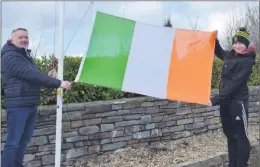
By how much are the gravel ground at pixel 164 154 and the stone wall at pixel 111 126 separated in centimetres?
10

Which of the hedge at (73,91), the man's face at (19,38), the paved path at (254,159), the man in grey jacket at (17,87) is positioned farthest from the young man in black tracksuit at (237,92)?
the man's face at (19,38)

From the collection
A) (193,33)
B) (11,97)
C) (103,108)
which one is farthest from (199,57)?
(11,97)

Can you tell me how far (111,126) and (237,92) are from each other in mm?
1827

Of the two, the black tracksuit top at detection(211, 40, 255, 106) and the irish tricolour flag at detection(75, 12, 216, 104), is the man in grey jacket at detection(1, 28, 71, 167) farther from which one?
the black tracksuit top at detection(211, 40, 255, 106)

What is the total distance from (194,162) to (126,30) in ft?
7.04

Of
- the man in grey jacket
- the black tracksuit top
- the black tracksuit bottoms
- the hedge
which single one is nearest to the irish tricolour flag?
the black tracksuit top

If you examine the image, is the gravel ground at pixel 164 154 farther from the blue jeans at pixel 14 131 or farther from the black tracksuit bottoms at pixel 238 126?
the blue jeans at pixel 14 131

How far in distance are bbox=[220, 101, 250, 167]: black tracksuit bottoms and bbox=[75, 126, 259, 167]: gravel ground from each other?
82 centimetres

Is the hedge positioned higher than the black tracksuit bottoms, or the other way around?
the hedge

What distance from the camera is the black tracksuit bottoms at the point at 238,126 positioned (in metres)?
4.84

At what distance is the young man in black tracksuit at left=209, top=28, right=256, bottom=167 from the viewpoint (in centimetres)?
475

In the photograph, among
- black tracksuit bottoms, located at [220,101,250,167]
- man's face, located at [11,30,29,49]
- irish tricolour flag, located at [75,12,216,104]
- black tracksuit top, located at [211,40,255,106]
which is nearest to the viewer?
man's face, located at [11,30,29,49]

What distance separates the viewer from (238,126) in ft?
16.1

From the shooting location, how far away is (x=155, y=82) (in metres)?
4.64
